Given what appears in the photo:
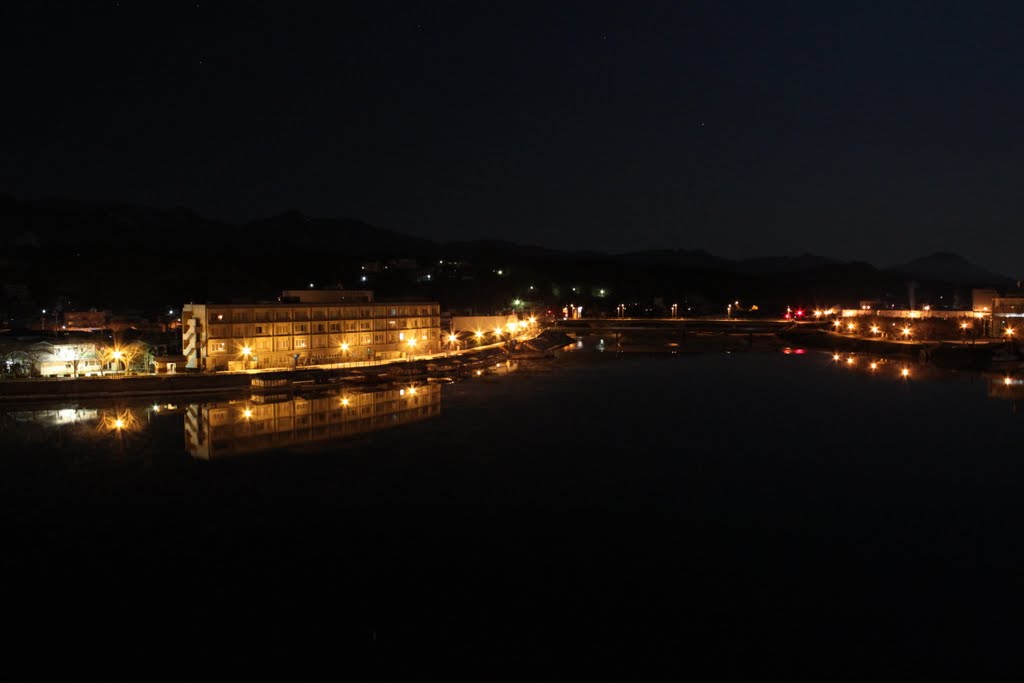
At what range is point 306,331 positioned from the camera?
16.1 meters

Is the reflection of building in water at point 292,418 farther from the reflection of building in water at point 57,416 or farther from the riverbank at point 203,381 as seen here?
the reflection of building in water at point 57,416

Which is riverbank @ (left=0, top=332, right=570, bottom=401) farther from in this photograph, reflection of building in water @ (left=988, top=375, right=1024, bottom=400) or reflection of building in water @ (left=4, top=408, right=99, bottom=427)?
reflection of building in water @ (left=988, top=375, right=1024, bottom=400)

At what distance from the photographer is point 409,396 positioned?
13.3m

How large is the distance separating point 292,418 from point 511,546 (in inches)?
243

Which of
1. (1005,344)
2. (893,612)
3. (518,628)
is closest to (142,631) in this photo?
(518,628)

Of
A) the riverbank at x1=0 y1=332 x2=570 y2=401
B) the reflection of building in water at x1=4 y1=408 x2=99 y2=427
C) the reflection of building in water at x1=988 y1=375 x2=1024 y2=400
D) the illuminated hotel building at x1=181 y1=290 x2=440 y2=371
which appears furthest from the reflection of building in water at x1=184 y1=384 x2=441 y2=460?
the reflection of building in water at x1=988 y1=375 x2=1024 y2=400

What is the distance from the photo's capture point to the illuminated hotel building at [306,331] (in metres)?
14.4

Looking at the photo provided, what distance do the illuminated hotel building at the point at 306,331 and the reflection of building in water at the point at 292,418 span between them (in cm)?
235

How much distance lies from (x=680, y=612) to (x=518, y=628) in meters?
1.02

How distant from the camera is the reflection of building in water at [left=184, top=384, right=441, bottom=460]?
9.57 m

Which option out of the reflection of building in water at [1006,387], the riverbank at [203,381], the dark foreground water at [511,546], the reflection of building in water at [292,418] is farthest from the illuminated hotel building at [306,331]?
the reflection of building in water at [1006,387]

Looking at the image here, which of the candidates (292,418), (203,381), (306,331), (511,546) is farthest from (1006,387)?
(203,381)

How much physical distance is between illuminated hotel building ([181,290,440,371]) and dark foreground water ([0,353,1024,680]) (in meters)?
3.44

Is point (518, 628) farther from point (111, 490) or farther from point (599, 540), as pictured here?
point (111, 490)
